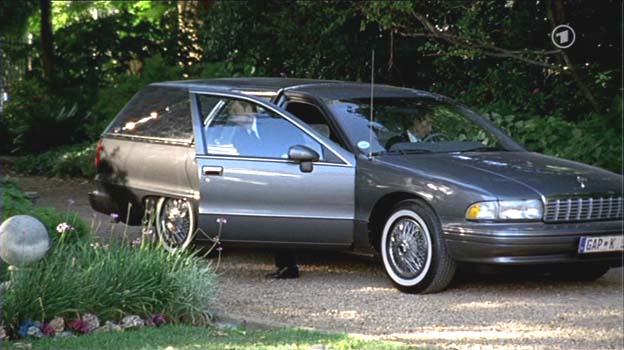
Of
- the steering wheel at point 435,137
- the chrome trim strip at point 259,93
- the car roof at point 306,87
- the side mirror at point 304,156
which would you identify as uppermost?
the car roof at point 306,87

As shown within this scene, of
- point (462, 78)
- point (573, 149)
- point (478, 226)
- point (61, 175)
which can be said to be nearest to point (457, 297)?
point (478, 226)

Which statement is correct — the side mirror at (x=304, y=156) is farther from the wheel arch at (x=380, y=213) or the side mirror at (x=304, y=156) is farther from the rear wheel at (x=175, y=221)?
the rear wheel at (x=175, y=221)

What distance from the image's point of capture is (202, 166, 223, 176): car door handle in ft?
31.2

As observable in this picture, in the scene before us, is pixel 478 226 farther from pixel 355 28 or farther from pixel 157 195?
pixel 355 28

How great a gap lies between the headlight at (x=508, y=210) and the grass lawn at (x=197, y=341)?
178 centimetres

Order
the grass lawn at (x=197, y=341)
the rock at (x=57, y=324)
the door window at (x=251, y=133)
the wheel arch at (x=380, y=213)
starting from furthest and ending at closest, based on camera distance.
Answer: the door window at (x=251, y=133) < the wheel arch at (x=380, y=213) < the rock at (x=57, y=324) < the grass lawn at (x=197, y=341)

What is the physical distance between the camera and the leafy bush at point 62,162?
57.9 feet

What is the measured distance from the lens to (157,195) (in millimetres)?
10172

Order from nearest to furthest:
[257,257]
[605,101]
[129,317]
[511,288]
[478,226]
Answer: [129,317] < [478,226] < [511,288] < [257,257] < [605,101]

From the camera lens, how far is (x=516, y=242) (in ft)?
27.3

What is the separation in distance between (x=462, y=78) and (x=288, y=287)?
25.5 ft

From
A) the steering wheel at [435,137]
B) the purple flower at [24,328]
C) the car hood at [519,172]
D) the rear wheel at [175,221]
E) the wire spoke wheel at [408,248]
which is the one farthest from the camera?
the rear wheel at [175,221]

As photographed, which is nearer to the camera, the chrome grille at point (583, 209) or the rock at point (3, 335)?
the rock at point (3, 335)

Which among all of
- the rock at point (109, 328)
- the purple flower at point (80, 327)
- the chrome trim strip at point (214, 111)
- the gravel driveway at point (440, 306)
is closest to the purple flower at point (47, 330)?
the purple flower at point (80, 327)
